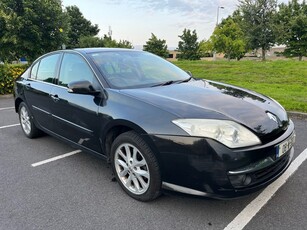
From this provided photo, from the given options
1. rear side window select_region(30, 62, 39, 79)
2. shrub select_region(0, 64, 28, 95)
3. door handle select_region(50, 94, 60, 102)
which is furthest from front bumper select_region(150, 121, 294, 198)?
shrub select_region(0, 64, 28, 95)

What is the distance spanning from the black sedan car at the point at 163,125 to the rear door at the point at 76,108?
0.01 m

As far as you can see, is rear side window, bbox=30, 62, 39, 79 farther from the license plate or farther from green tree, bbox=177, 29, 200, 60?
green tree, bbox=177, 29, 200, 60

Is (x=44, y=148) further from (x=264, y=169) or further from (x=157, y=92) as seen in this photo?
(x=264, y=169)

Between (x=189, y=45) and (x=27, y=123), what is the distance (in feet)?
102

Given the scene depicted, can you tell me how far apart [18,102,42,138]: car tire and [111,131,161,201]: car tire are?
2276 millimetres

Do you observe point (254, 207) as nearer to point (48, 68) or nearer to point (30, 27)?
point (48, 68)

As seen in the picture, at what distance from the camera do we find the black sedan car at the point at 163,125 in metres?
2.33

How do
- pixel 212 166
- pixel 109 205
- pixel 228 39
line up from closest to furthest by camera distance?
pixel 212 166 < pixel 109 205 < pixel 228 39

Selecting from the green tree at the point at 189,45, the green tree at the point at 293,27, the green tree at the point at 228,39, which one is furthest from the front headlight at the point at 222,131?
the green tree at the point at 189,45

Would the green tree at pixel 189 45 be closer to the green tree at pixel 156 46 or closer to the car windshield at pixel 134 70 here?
the green tree at pixel 156 46

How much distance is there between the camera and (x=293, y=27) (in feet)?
76.6

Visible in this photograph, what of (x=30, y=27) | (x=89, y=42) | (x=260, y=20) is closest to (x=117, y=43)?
(x=89, y=42)

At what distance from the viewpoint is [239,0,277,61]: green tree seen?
21.9 m

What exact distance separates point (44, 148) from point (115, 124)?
2071 mm
